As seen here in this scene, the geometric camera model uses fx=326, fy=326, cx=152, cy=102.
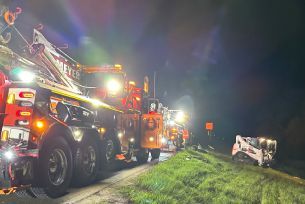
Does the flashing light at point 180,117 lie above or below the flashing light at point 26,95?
above

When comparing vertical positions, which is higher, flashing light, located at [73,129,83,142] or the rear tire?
flashing light, located at [73,129,83,142]

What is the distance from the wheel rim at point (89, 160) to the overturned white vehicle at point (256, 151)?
40.6 ft

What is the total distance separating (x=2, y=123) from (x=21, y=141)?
460 mm

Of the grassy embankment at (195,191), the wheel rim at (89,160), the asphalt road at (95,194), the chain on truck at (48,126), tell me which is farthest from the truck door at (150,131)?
the wheel rim at (89,160)

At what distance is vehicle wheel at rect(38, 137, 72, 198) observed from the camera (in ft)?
18.6

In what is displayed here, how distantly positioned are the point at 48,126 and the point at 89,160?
242 cm

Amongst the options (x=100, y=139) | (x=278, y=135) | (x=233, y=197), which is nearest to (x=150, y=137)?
(x=100, y=139)

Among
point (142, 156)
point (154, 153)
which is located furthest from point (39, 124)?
point (154, 153)

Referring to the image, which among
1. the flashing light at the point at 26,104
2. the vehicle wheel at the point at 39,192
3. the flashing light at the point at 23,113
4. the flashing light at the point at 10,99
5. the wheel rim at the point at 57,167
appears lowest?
the vehicle wheel at the point at 39,192

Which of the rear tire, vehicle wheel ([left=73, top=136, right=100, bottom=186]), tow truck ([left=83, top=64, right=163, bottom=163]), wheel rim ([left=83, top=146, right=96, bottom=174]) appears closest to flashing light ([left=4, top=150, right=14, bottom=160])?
vehicle wheel ([left=73, top=136, right=100, bottom=186])

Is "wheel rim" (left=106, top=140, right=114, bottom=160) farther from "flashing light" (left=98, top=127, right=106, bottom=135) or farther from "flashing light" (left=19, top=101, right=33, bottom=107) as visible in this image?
"flashing light" (left=19, top=101, right=33, bottom=107)

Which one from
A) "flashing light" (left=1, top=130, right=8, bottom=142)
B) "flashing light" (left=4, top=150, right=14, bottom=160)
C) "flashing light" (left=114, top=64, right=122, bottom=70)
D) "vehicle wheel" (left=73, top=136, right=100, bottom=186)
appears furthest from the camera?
"flashing light" (left=114, top=64, right=122, bottom=70)

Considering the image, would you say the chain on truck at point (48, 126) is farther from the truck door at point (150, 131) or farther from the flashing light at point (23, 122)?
the truck door at point (150, 131)

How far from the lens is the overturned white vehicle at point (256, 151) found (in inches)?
712
